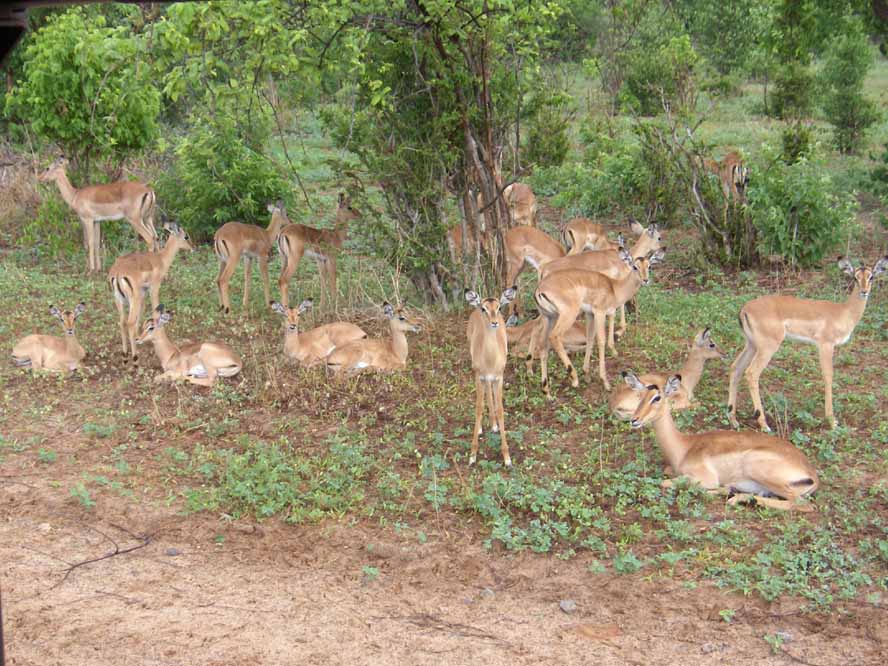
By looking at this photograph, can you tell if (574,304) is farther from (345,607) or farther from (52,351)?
(52,351)

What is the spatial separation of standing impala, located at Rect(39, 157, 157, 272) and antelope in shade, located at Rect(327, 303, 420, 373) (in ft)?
14.1

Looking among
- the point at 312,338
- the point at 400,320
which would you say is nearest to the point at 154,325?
the point at 312,338

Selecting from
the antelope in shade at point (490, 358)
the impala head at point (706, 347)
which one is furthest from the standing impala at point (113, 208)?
the impala head at point (706, 347)

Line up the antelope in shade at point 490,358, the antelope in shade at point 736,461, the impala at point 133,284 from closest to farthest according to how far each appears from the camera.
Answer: the antelope in shade at point 736,461 → the antelope in shade at point 490,358 → the impala at point 133,284

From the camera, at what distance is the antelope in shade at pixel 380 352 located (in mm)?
7234

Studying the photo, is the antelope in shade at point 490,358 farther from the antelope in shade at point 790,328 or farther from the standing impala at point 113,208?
the standing impala at point 113,208

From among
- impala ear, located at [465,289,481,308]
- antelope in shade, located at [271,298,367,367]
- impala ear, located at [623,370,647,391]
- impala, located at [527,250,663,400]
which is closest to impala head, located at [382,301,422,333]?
antelope in shade, located at [271,298,367,367]

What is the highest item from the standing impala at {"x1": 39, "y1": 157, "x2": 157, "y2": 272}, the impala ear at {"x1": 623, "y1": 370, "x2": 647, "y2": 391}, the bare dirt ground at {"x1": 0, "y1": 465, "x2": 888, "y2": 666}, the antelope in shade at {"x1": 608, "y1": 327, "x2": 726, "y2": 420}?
the standing impala at {"x1": 39, "y1": 157, "x2": 157, "y2": 272}

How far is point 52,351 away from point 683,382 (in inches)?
176

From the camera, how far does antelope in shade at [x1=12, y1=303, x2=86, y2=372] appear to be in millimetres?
7477

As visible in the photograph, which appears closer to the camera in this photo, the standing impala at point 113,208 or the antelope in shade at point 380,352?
the antelope in shade at point 380,352

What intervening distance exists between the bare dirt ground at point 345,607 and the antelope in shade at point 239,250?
13.3ft

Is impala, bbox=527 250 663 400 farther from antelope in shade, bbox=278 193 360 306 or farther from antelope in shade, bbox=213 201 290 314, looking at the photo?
antelope in shade, bbox=213 201 290 314

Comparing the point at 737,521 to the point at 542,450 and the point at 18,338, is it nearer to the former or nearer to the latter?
the point at 542,450
